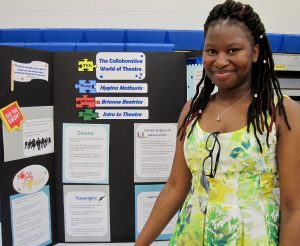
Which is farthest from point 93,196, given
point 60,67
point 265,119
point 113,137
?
point 265,119

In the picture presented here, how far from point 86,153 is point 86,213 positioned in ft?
0.80

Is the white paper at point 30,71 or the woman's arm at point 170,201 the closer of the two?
the woman's arm at point 170,201

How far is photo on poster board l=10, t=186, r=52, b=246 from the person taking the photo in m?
1.14

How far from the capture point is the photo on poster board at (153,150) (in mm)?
1270

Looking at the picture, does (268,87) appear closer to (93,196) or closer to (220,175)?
(220,175)

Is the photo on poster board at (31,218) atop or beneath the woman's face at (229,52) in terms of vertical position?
beneath

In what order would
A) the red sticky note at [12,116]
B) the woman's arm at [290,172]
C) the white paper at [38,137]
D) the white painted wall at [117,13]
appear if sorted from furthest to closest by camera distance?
the white painted wall at [117,13], the white paper at [38,137], the red sticky note at [12,116], the woman's arm at [290,172]

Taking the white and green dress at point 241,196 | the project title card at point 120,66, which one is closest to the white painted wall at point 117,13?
the project title card at point 120,66

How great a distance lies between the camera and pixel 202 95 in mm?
863

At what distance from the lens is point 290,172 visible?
27.2 inches

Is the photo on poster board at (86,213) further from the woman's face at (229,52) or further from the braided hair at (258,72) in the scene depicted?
the woman's face at (229,52)

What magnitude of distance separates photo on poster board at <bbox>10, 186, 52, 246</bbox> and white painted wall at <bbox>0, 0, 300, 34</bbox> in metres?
2.78

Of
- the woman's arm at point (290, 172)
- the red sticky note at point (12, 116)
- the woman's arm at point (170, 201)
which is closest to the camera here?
the woman's arm at point (290, 172)

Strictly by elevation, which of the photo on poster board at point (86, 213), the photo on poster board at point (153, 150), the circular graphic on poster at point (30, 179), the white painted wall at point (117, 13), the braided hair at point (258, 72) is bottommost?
the photo on poster board at point (86, 213)
